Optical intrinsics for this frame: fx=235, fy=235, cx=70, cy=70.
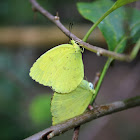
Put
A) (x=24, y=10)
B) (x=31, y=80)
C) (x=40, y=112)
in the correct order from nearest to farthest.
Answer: (x=40, y=112) < (x=31, y=80) < (x=24, y=10)

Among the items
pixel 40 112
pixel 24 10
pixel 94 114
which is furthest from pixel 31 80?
pixel 94 114

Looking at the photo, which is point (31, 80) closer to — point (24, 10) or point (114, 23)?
point (24, 10)

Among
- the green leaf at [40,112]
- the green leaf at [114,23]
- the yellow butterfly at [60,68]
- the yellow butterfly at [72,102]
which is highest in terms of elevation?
the green leaf at [114,23]

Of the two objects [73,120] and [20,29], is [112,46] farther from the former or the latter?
[20,29]

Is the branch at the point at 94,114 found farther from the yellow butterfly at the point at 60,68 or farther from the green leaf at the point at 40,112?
the green leaf at the point at 40,112

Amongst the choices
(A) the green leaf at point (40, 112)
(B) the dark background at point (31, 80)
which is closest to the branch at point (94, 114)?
(B) the dark background at point (31, 80)

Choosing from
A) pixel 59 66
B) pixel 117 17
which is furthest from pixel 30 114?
pixel 117 17
